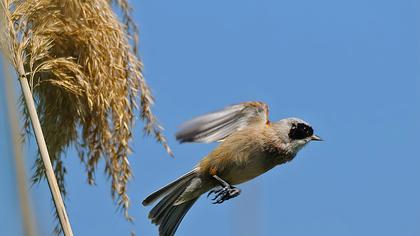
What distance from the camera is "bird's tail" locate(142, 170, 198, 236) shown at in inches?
144

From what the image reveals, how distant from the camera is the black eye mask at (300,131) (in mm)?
3805

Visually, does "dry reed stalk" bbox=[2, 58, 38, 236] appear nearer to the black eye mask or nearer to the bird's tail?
the bird's tail

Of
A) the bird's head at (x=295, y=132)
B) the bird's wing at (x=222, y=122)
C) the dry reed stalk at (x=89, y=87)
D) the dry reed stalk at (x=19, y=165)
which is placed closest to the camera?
the dry reed stalk at (x=19, y=165)

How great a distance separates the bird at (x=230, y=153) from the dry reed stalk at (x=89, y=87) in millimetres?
900

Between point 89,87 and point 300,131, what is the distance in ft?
5.46

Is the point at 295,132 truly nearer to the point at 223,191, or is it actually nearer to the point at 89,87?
the point at 223,191

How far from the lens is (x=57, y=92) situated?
2.69 metres

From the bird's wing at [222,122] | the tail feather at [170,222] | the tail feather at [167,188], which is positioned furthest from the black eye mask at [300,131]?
the tail feather at [170,222]

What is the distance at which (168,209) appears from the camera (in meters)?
3.70

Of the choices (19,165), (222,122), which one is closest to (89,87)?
(19,165)

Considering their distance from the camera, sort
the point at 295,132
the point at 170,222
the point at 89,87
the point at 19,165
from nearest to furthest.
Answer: the point at 19,165
the point at 89,87
the point at 170,222
the point at 295,132

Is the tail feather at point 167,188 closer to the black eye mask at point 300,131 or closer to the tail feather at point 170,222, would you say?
the tail feather at point 170,222

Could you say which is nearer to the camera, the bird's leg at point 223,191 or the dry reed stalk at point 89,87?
the dry reed stalk at point 89,87

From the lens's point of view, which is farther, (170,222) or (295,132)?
(295,132)
